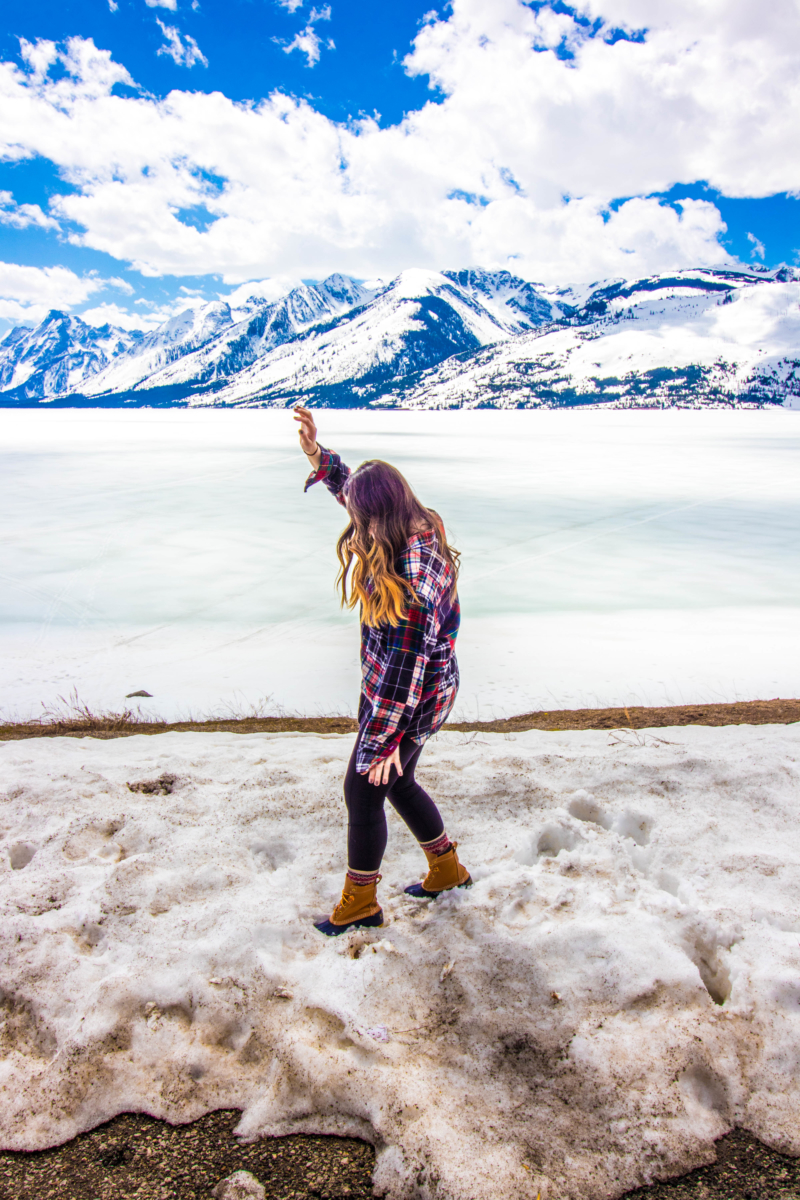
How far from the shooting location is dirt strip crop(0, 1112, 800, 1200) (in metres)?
1.87

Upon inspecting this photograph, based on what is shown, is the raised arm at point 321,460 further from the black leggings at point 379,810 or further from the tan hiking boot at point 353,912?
the tan hiking boot at point 353,912

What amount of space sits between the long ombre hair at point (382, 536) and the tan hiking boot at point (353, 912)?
1.28 meters

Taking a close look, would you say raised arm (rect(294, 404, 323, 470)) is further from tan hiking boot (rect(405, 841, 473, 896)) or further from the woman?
tan hiking boot (rect(405, 841, 473, 896))

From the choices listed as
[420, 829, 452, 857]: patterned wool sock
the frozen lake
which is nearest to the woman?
[420, 829, 452, 857]: patterned wool sock

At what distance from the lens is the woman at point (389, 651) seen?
8.30 feet

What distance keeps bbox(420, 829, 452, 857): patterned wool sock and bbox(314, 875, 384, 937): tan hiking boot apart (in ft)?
0.92

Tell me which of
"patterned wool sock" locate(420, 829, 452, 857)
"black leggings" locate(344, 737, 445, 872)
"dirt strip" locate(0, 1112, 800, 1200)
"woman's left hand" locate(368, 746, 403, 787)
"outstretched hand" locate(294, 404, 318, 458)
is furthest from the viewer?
"outstretched hand" locate(294, 404, 318, 458)

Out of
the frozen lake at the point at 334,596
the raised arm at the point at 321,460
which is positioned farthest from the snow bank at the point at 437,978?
the frozen lake at the point at 334,596

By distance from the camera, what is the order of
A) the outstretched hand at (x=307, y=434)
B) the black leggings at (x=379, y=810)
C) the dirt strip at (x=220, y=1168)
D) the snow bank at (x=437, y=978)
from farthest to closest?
the outstretched hand at (x=307, y=434) → the black leggings at (x=379, y=810) → the snow bank at (x=437, y=978) → the dirt strip at (x=220, y=1168)

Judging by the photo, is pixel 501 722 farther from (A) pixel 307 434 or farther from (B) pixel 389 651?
(B) pixel 389 651

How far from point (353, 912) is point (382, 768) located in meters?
0.82

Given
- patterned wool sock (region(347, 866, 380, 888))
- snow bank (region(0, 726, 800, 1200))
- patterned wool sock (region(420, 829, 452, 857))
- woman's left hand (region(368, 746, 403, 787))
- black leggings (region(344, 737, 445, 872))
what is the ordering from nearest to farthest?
snow bank (region(0, 726, 800, 1200))
woman's left hand (region(368, 746, 403, 787))
black leggings (region(344, 737, 445, 872))
patterned wool sock (region(347, 866, 380, 888))
patterned wool sock (region(420, 829, 452, 857))

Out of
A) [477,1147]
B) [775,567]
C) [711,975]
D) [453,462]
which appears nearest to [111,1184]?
[477,1147]

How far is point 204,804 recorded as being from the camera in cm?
403
